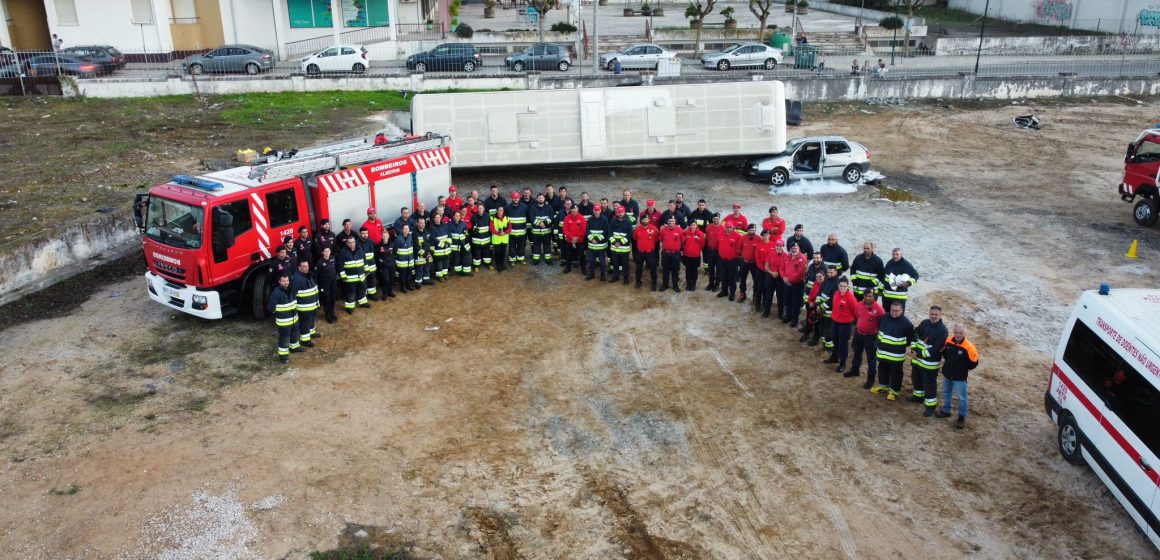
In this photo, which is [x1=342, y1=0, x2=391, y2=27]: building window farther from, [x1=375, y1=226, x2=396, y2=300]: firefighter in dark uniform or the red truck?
the red truck

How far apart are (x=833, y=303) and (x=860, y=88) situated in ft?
73.1

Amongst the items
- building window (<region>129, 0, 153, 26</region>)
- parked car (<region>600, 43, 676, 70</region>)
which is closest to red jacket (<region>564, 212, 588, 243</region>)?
parked car (<region>600, 43, 676, 70</region>)

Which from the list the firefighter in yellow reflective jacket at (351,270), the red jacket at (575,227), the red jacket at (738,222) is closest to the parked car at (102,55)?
the firefighter in yellow reflective jacket at (351,270)

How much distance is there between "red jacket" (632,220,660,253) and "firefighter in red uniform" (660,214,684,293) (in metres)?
0.15

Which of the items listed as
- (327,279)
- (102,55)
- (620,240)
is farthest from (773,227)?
(102,55)

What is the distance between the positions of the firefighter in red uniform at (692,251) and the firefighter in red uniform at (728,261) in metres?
0.36

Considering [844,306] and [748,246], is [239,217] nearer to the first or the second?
[748,246]

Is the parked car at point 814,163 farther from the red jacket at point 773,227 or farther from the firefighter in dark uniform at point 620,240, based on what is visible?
the firefighter in dark uniform at point 620,240

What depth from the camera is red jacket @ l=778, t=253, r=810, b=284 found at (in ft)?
42.9

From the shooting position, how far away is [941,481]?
9398 mm

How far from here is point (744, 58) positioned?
122 ft

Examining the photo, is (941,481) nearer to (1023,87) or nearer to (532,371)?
(532,371)

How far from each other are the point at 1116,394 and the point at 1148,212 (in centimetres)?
1189

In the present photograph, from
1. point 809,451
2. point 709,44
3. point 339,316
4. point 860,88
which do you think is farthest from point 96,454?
point 709,44
